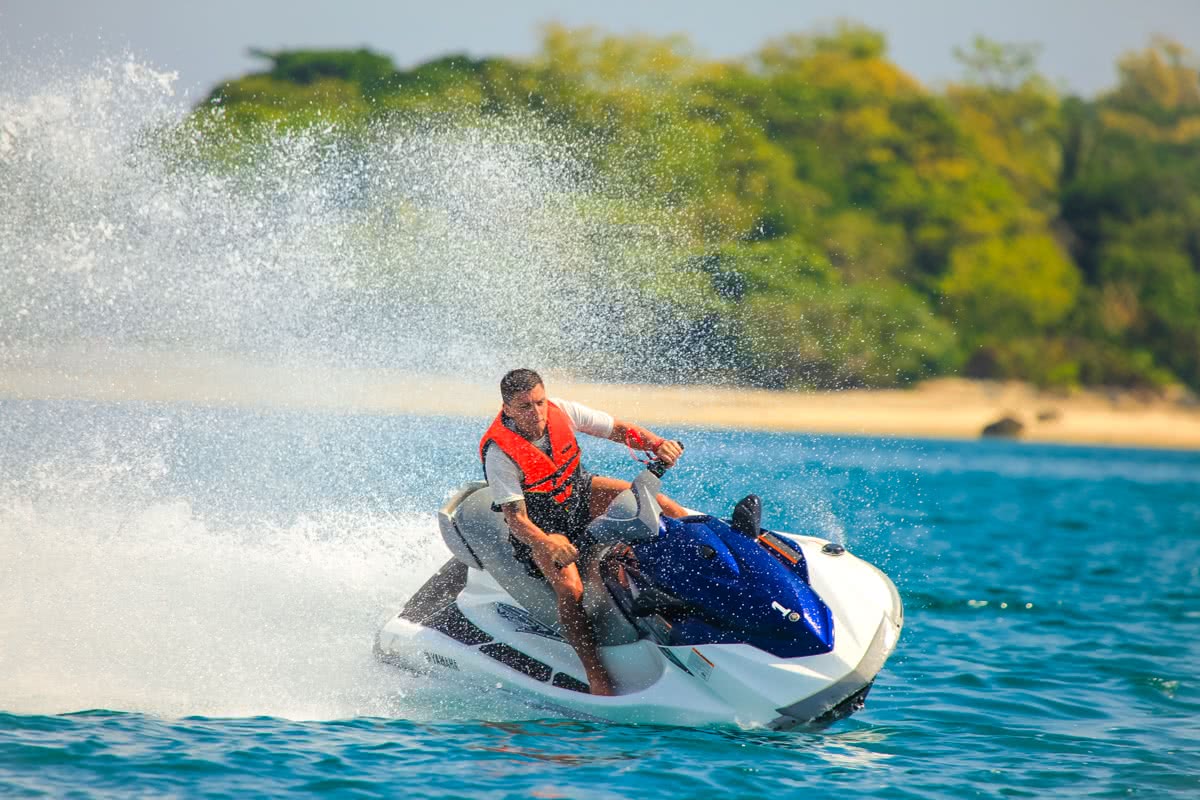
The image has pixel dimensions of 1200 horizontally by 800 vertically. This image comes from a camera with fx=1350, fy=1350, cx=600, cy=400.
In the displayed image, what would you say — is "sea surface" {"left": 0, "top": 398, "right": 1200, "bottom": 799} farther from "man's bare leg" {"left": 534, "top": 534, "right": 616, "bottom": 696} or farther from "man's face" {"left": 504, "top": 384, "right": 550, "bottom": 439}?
"man's face" {"left": 504, "top": 384, "right": 550, "bottom": 439}

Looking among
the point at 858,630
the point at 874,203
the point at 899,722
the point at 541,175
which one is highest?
the point at 874,203

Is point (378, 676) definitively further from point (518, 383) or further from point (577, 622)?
point (518, 383)

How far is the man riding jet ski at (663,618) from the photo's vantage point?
5367mm

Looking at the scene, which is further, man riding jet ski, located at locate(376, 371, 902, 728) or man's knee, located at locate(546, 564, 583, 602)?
man's knee, located at locate(546, 564, 583, 602)

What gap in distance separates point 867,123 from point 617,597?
4526 cm

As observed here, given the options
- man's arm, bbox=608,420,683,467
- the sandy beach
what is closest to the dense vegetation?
the sandy beach

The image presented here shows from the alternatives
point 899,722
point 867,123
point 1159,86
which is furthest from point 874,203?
point 899,722

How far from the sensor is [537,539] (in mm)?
5512

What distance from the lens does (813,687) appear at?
5320mm

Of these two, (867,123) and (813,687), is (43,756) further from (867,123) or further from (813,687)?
(867,123)

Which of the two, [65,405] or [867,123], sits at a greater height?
[867,123]

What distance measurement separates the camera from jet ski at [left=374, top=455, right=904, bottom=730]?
17.6ft

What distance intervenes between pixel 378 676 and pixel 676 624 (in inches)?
56.2

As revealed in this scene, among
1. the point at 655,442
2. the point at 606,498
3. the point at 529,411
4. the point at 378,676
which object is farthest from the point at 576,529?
the point at 378,676
